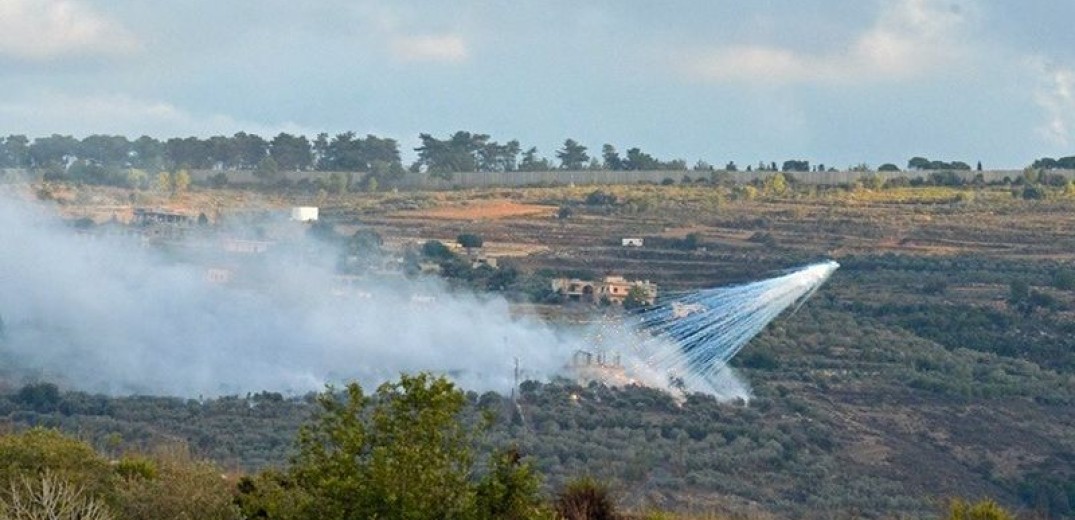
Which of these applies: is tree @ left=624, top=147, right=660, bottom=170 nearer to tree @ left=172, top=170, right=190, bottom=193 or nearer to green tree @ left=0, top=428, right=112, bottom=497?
tree @ left=172, top=170, right=190, bottom=193

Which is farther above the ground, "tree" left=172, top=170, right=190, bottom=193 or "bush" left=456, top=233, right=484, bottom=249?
"tree" left=172, top=170, right=190, bottom=193

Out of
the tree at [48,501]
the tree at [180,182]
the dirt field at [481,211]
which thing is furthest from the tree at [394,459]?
the tree at [180,182]

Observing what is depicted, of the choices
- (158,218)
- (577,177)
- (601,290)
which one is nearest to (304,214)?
(158,218)

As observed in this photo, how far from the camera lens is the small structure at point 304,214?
90.4 m

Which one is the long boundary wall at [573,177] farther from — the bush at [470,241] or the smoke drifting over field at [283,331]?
the smoke drifting over field at [283,331]

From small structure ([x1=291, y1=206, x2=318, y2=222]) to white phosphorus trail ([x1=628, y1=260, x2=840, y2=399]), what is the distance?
2173 centimetres

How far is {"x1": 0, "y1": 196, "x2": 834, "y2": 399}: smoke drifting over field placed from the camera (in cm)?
5947

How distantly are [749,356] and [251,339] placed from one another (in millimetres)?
14395

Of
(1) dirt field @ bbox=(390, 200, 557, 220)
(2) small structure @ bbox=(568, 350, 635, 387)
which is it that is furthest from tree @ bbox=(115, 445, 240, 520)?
(1) dirt field @ bbox=(390, 200, 557, 220)

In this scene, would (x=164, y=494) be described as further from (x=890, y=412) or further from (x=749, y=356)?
(x=749, y=356)

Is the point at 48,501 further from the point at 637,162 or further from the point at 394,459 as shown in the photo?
the point at 637,162

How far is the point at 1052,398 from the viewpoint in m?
59.7

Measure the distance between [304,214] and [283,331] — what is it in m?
28.1

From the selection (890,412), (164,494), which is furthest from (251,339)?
(164,494)
